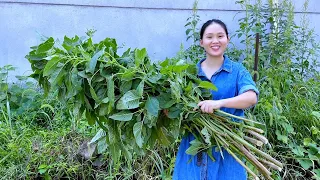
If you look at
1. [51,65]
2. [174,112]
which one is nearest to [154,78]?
[174,112]

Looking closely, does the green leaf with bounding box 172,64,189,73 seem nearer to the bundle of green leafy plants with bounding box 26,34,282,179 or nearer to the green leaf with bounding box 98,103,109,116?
the bundle of green leafy plants with bounding box 26,34,282,179

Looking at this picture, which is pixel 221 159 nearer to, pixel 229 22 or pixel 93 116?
pixel 93 116

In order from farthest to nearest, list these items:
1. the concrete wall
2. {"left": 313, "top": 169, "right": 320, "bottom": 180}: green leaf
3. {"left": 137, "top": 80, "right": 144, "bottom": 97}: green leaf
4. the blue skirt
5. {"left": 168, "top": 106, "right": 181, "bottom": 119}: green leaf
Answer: the concrete wall < {"left": 313, "top": 169, "right": 320, "bottom": 180}: green leaf < the blue skirt < {"left": 168, "top": 106, "right": 181, "bottom": 119}: green leaf < {"left": 137, "top": 80, "right": 144, "bottom": 97}: green leaf

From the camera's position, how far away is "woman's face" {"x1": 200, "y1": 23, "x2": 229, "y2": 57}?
2.00 meters

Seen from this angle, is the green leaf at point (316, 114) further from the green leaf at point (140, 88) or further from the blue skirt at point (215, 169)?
the green leaf at point (140, 88)

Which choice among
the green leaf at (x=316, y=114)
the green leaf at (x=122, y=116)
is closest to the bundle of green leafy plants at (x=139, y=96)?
the green leaf at (x=122, y=116)

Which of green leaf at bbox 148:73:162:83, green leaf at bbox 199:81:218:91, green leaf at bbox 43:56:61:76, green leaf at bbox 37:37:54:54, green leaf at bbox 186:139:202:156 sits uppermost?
green leaf at bbox 37:37:54:54

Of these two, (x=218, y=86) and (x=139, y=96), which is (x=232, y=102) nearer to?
(x=218, y=86)

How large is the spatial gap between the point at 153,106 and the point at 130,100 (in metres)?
0.11

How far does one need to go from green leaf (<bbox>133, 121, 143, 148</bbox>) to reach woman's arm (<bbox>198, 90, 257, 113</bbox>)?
0.29 m

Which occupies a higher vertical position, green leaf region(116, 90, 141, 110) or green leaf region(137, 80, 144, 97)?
green leaf region(137, 80, 144, 97)

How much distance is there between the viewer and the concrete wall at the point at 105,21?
4.31 m

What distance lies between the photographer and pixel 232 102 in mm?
1833

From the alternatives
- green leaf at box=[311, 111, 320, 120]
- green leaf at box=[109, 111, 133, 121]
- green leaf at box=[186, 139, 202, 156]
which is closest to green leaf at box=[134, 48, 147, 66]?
green leaf at box=[109, 111, 133, 121]
